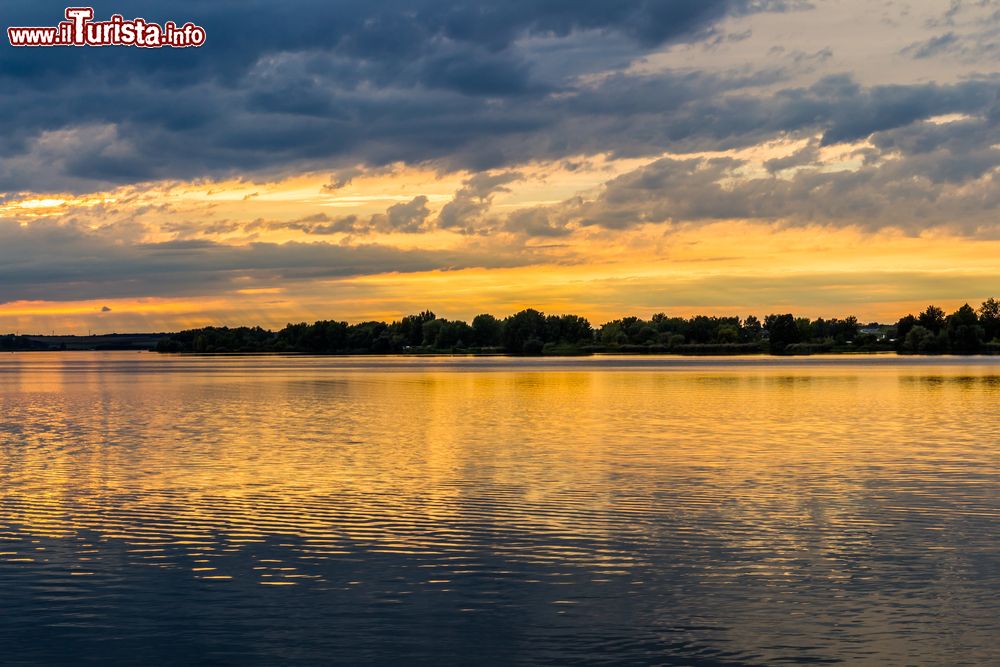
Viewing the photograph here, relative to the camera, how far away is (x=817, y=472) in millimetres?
39344

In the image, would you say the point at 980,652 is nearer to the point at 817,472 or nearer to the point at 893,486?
the point at 893,486

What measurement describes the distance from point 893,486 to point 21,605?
26.3 metres

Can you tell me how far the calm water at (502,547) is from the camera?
18547 millimetres

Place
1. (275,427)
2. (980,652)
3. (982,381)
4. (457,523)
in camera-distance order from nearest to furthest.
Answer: (980,652), (457,523), (275,427), (982,381)

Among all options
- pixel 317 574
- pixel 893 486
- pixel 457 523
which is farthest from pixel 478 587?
pixel 893 486

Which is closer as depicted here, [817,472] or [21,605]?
[21,605]

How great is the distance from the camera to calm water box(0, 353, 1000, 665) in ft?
60.8

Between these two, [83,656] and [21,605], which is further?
[21,605]

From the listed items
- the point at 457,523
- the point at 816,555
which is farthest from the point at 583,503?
the point at 816,555

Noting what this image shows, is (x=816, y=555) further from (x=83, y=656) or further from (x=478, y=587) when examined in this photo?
(x=83, y=656)

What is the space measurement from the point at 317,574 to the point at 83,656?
242 inches

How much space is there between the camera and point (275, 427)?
6000 centimetres

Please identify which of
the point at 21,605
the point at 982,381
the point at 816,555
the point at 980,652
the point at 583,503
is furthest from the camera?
the point at 982,381

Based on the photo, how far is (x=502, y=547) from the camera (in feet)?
85.5
